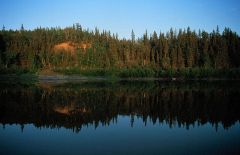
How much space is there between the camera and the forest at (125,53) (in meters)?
120

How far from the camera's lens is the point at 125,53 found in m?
139

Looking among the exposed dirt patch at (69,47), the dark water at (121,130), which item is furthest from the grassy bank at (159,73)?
the dark water at (121,130)

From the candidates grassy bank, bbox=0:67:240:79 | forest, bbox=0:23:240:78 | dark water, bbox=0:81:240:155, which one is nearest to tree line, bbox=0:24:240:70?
forest, bbox=0:23:240:78

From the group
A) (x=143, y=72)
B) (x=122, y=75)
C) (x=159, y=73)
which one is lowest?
(x=122, y=75)

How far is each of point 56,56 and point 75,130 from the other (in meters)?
122

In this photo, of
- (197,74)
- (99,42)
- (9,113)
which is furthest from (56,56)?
(9,113)

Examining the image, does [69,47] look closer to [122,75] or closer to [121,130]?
[122,75]

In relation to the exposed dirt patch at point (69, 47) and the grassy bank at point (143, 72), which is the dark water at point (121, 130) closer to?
the grassy bank at point (143, 72)

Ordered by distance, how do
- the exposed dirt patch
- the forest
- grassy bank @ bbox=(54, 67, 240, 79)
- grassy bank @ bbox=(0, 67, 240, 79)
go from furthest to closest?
the exposed dirt patch → the forest → grassy bank @ bbox=(0, 67, 240, 79) → grassy bank @ bbox=(54, 67, 240, 79)

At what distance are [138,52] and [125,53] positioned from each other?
5836 mm

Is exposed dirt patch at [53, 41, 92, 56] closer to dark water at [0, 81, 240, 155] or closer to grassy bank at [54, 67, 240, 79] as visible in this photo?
grassy bank at [54, 67, 240, 79]

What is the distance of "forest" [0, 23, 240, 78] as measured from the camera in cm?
12043

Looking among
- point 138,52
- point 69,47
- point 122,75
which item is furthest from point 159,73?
point 69,47

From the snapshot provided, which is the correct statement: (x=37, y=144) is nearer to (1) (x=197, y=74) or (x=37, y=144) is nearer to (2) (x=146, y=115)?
(2) (x=146, y=115)
